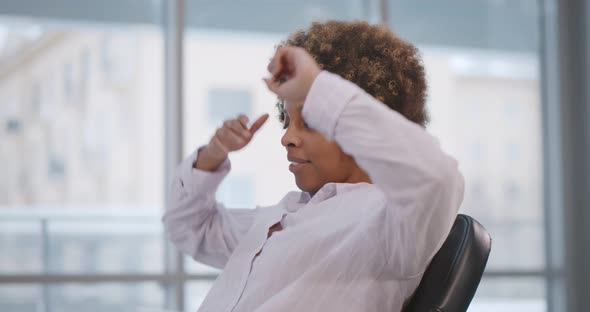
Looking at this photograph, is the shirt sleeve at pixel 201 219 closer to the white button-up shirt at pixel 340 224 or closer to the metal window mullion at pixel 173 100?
the white button-up shirt at pixel 340 224

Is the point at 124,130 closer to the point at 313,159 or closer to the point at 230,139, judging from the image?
the point at 230,139

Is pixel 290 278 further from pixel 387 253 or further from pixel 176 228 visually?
pixel 176 228

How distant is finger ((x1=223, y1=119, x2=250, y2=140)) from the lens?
1161 millimetres

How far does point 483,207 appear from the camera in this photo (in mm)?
4273

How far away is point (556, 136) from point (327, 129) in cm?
394

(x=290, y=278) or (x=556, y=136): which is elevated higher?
(x=290, y=278)

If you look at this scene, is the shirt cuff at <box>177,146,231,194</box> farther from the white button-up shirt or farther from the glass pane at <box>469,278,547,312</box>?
the glass pane at <box>469,278,547,312</box>

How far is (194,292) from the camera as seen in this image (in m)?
3.66

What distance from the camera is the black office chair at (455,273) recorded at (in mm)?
977

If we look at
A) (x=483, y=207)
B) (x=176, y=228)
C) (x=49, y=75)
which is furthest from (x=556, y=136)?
(x=176, y=228)

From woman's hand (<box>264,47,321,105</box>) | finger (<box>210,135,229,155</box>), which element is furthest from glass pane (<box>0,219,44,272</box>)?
woman's hand (<box>264,47,321,105</box>)

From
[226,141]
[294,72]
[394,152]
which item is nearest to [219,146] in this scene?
[226,141]

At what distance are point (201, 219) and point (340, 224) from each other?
41 centimetres

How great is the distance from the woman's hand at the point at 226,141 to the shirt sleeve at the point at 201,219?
25mm
